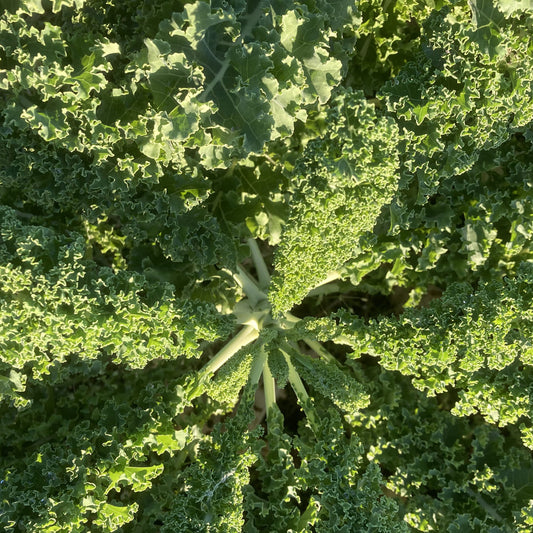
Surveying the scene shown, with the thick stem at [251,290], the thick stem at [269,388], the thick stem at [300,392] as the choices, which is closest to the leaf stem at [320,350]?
the thick stem at [300,392]

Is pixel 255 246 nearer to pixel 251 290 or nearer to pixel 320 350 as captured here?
pixel 251 290

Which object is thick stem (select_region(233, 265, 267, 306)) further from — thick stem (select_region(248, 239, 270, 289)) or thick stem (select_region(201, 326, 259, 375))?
thick stem (select_region(201, 326, 259, 375))

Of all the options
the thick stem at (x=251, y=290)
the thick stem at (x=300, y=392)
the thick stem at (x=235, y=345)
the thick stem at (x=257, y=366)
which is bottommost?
the thick stem at (x=300, y=392)

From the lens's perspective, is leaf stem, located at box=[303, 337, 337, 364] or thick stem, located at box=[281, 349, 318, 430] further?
leaf stem, located at box=[303, 337, 337, 364]

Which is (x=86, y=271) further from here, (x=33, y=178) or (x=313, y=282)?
(x=313, y=282)

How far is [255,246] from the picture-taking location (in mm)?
4375

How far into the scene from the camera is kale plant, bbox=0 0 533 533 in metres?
3.23

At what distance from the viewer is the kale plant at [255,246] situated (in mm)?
3227

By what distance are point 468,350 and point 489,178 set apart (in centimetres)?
134

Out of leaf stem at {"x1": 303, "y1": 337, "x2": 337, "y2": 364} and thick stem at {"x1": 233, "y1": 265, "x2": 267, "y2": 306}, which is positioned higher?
thick stem at {"x1": 233, "y1": 265, "x2": 267, "y2": 306}

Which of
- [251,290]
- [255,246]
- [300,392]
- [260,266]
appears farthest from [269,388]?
[255,246]

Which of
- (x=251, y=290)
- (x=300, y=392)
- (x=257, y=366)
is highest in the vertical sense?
(x=251, y=290)

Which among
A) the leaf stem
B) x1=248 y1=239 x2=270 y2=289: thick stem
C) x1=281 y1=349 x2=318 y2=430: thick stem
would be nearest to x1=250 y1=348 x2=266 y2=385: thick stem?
x1=281 y1=349 x2=318 y2=430: thick stem

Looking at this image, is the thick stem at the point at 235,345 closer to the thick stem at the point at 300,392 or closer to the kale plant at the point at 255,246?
the kale plant at the point at 255,246
